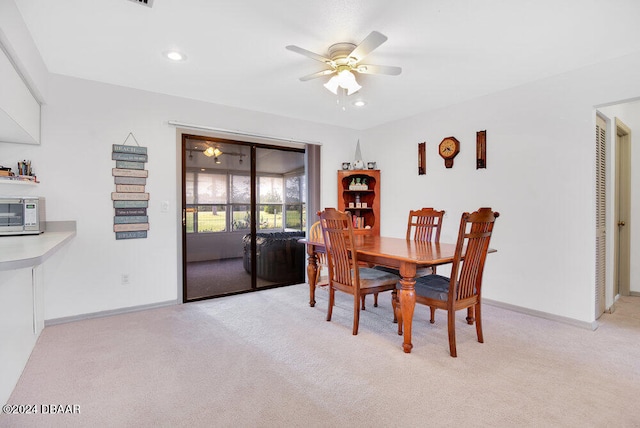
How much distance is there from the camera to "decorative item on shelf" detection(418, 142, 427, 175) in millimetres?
4211

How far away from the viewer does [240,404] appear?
1.76 m

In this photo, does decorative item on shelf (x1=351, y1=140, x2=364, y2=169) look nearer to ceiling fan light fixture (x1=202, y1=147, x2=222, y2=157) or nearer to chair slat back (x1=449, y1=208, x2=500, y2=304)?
ceiling fan light fixture (x1=202, y1=147, x2=222, y2=157)

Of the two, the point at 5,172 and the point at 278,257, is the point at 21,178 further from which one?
the point at 278,257

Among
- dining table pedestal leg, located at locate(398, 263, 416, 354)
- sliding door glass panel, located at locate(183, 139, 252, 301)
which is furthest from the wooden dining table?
sliding door glass panel, located at locate(183, 139, 252, 301)

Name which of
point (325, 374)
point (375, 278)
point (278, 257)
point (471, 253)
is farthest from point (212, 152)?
point (471, 253)

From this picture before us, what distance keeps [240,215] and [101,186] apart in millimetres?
1626

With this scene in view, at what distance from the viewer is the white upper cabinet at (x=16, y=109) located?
1899 millimetres

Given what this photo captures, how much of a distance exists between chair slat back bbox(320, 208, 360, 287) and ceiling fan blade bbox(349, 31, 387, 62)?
3.86ft

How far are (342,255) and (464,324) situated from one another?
134cm

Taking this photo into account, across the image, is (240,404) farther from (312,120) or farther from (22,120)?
(312,120)

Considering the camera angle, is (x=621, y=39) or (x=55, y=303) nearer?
(x=621, y=39)

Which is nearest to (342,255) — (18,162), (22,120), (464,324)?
(464,324)

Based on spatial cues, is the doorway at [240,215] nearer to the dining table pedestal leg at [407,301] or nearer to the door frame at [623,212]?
the dining table pedestal leg at [407,301]

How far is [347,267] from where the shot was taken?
275cm
